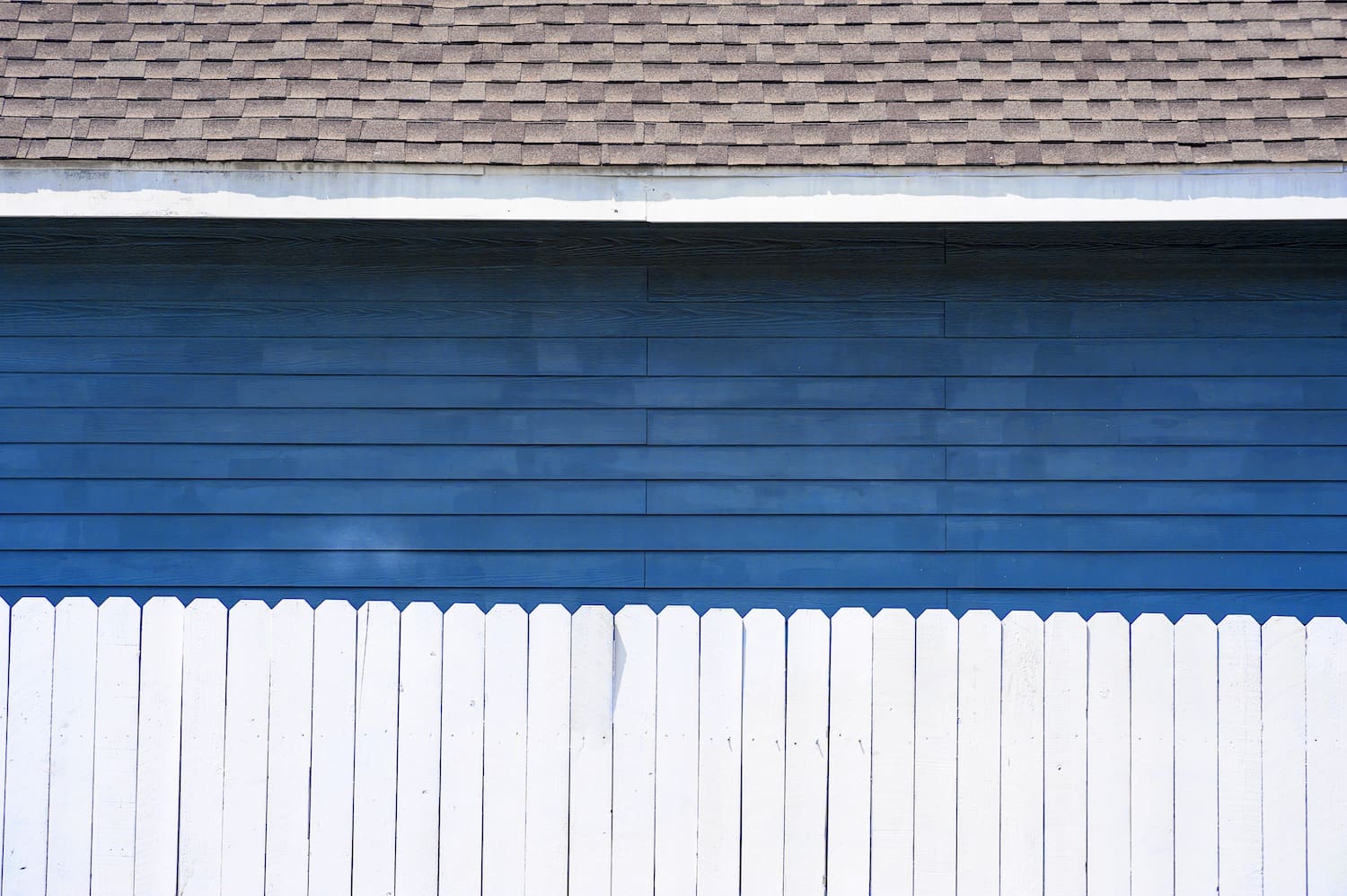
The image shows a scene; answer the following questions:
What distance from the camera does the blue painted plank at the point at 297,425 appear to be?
4.45 m

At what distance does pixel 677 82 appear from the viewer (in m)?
3.96

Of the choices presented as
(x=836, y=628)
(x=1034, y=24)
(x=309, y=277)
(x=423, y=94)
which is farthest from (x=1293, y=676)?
(x=309, y=277)

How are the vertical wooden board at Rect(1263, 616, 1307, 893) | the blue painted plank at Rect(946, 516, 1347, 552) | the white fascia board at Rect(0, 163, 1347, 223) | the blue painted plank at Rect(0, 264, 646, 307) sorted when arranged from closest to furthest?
the vertical wooden board at Rect(1263, 616, 1307, 893), the white fascia board at Rect(0, 163, 1347, 223), the blue painted plank at Rect(946, 516, 1347, 552), the blue painted plank at Rect(0, 264, 646, 307)

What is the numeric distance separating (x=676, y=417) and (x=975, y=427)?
4.27 ft

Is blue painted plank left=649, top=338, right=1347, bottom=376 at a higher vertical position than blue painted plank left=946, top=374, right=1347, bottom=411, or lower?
higher

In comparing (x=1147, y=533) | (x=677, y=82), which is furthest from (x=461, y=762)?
(x=1147, y=533)

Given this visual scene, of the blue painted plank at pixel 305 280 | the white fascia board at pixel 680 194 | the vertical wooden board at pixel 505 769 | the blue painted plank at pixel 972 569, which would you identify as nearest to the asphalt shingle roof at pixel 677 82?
the white fascia board at pixel 680 194

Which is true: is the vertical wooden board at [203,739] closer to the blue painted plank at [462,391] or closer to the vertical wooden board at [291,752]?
the vertical wooden board at [291,752]

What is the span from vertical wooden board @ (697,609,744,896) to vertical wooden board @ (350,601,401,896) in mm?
824

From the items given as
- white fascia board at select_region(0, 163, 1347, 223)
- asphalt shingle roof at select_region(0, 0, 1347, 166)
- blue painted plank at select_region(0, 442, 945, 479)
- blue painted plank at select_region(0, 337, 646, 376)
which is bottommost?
blue painted plank at select_region(0, 442, 945, 479)

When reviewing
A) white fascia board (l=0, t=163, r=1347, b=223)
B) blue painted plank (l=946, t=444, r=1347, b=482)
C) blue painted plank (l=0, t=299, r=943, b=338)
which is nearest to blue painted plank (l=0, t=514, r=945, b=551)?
blue painted plank (l=946, t=444, r=1347, b=482)

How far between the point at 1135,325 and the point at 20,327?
489cm

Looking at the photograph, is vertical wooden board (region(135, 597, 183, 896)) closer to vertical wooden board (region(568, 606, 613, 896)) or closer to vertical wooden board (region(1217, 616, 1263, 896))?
vertical wooden board (region(568, 606, 613, 896))

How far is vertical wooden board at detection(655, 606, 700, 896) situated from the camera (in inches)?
107
